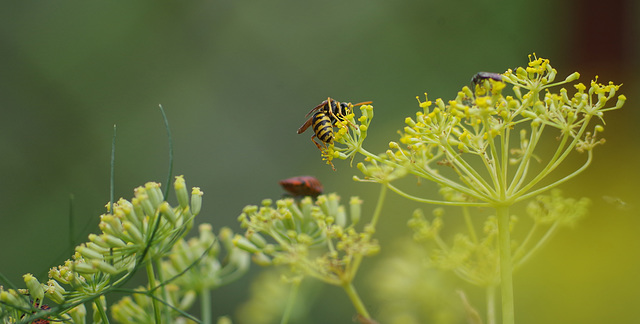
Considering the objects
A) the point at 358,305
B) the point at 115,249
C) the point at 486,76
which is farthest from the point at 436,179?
the point at 115,249

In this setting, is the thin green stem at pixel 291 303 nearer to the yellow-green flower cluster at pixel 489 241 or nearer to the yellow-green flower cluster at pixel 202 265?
the yellow-green flower cluster at pixel 202 265

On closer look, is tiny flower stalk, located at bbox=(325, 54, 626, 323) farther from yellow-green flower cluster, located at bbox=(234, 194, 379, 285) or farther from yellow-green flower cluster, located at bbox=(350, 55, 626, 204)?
yellow-green flower cluster, located at bbox=(234, 194, 379, 285)

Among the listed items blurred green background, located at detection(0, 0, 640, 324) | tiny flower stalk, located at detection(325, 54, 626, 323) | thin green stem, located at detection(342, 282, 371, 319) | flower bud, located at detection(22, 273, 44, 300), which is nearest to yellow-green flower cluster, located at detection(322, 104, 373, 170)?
tiny flower stalk, located at detection(325, 54, 626, 323)

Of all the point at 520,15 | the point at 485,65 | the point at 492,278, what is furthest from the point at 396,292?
the point at 520,15

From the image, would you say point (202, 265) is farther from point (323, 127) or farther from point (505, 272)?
point (505, 272)

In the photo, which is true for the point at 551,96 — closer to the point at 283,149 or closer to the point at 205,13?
the point at 283,149
